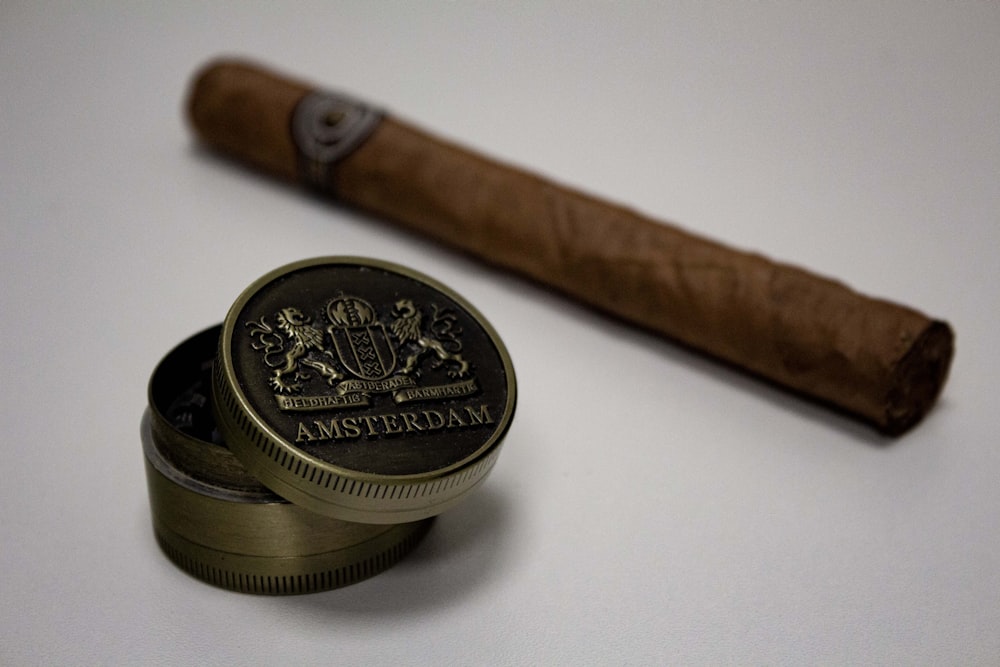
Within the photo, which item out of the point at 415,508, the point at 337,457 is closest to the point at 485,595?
the point at 415,508

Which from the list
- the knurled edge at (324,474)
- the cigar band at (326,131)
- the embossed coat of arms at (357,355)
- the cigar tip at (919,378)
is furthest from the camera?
the cigar band at (326,131)

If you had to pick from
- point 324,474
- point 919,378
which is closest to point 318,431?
point 324,474

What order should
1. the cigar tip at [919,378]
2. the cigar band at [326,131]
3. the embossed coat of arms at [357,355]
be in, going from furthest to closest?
the cigar band at [326,131] → the cigar tip at [919,378] → the embossed coat of arms at [357,355]

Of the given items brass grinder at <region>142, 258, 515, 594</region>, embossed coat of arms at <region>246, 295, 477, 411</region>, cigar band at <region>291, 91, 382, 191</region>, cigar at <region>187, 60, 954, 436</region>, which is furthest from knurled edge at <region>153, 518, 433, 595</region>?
cigar band at <region>291, 91, 382, 191</region>

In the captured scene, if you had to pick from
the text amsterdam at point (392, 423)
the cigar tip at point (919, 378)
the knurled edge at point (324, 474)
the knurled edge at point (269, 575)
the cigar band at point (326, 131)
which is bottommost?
the knurled edge at point (269, 575)

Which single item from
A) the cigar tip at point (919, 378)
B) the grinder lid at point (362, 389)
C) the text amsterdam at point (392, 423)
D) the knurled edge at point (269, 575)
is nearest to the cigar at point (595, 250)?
the cigar tip at point (919, 378)

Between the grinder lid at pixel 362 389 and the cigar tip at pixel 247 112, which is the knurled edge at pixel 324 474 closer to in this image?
the grinder lid at pixel 362 389

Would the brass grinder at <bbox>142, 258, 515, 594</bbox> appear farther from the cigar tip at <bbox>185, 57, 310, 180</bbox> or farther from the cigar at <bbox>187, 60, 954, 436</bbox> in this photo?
the cigar tip at <bbox>185, 57, 310, 180</bbox>
